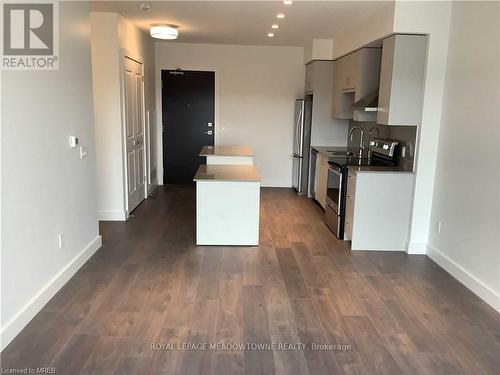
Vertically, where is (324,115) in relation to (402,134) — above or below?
above

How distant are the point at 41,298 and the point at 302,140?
191 inches

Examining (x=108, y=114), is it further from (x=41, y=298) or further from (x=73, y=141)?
(x=41, y=298)

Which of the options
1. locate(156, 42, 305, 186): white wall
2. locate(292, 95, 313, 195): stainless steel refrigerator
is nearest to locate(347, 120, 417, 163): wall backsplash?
locate(292, 95, 313, 195): stainless steel refrigerator

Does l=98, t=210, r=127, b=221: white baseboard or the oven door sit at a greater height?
the oven door

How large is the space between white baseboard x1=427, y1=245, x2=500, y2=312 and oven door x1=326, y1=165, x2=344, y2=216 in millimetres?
1019

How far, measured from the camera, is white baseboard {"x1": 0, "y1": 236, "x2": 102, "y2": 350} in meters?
2.50

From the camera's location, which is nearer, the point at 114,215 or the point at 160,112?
the point at 114,215

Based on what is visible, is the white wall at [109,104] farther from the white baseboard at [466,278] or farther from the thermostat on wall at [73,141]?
the white baseboard at [466,278]

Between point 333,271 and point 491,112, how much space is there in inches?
71.4

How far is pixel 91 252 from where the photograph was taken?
4004mm

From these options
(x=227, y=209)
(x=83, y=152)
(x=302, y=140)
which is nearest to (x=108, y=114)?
(x=83, y=152)

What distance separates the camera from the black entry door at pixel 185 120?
7.38 metres

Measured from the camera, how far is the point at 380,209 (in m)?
4.27

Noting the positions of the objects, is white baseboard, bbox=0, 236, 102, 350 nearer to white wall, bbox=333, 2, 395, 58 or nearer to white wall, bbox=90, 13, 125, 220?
white wall, bbox=90, 13, 125, 220
